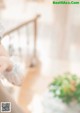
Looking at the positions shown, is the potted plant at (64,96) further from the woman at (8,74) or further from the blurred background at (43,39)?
the woman at (8,74)

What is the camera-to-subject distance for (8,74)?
47 centimetres

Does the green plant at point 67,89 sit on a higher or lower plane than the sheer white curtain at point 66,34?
lower

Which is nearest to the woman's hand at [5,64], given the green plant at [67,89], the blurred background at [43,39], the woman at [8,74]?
the woman at [8,74]

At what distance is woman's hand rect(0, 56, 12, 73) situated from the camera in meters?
0.45

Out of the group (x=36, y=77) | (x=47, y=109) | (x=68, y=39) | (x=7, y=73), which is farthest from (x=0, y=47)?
(x=68, y=39)

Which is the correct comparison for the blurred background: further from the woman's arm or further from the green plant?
the woman's arm

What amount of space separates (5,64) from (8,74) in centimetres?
2

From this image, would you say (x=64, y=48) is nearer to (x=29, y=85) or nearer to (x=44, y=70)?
(x=44, y=70)

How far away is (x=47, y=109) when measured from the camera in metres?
1.36

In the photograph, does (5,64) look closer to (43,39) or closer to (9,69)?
(9,69)

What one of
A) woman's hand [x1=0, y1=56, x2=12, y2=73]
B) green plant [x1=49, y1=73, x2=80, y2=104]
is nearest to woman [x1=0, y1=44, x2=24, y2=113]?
woman's hand [x1=0, y1=56, x2=12, y2=73]

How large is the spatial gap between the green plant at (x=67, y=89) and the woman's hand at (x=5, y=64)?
2.69 feet

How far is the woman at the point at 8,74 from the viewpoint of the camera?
1.47ft

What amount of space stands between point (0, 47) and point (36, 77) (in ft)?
4.17
